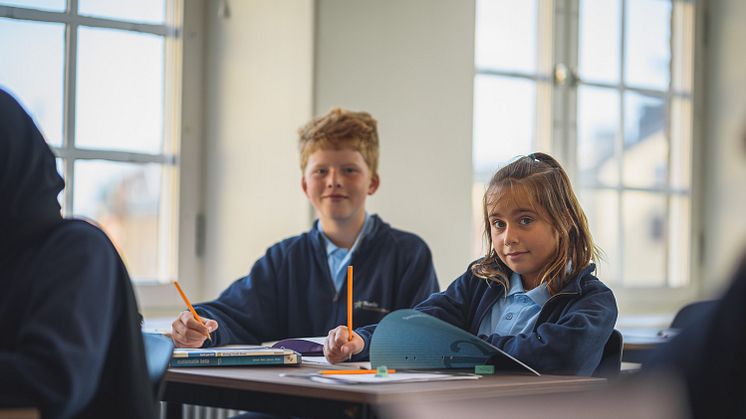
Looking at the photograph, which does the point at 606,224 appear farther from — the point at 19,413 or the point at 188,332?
the point at 19,413

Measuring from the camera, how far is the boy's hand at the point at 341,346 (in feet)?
7.04

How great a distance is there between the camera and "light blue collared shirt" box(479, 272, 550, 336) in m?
2.24

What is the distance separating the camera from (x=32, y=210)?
147 centimetres

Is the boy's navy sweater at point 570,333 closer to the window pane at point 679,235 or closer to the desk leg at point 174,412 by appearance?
the desk leg at point 174,412

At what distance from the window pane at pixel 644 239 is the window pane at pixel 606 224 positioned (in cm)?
6

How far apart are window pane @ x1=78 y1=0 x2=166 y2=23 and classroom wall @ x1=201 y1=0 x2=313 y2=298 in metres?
0.17

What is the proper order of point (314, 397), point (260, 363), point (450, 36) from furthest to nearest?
point (450, 36)
point (260, 363)
point (314, 397)

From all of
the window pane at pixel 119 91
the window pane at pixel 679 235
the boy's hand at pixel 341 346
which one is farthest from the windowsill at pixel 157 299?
the window pane at pixel 679 235

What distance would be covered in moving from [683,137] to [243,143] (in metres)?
2.33

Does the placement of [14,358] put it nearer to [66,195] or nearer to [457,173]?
[66,195]

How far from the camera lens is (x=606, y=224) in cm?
448

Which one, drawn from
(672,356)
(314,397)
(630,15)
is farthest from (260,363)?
(630,15)

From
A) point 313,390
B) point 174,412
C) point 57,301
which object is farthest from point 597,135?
point 57,301

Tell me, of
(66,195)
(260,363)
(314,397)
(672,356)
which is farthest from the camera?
(66,195)
